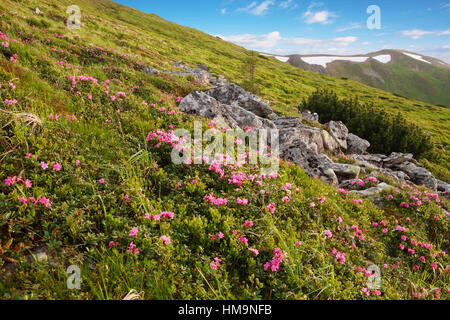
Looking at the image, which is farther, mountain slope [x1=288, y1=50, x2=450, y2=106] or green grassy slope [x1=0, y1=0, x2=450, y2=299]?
mountain slope [x1=288, y1=50, x2=450, y2=106]

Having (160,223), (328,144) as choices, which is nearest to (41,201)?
(160,223)

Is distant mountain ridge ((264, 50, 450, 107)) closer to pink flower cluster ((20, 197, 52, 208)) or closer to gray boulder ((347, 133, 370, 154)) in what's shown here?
gray boulder ((347, 133, 370, 154))

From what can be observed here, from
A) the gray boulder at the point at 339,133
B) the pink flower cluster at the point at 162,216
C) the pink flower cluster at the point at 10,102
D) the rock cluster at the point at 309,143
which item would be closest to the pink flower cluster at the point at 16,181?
the pink flower cluster at the point at 162,216

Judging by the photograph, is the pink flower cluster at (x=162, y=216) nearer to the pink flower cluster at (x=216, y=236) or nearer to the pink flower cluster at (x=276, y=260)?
the pink flower cluster at (x=216, y=236)

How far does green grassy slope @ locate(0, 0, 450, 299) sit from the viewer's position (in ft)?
10.5

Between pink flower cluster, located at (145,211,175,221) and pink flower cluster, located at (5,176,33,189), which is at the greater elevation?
pink flower cluster, located at (5,176,33,189)

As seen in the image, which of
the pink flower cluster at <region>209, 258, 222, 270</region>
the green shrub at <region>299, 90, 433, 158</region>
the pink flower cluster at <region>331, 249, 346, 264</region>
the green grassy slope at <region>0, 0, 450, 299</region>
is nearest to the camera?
the green grassy slope at <region>0, 0, 450, 299</region>

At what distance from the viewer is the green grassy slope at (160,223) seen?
10.5ft

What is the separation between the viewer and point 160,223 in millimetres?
4004

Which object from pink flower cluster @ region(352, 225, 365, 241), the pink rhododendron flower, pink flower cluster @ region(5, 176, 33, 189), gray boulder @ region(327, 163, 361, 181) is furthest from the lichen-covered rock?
pink flower cluster @ region(5, 176, 33, 189)

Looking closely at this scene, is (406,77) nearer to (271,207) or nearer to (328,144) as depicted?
(328,144)
